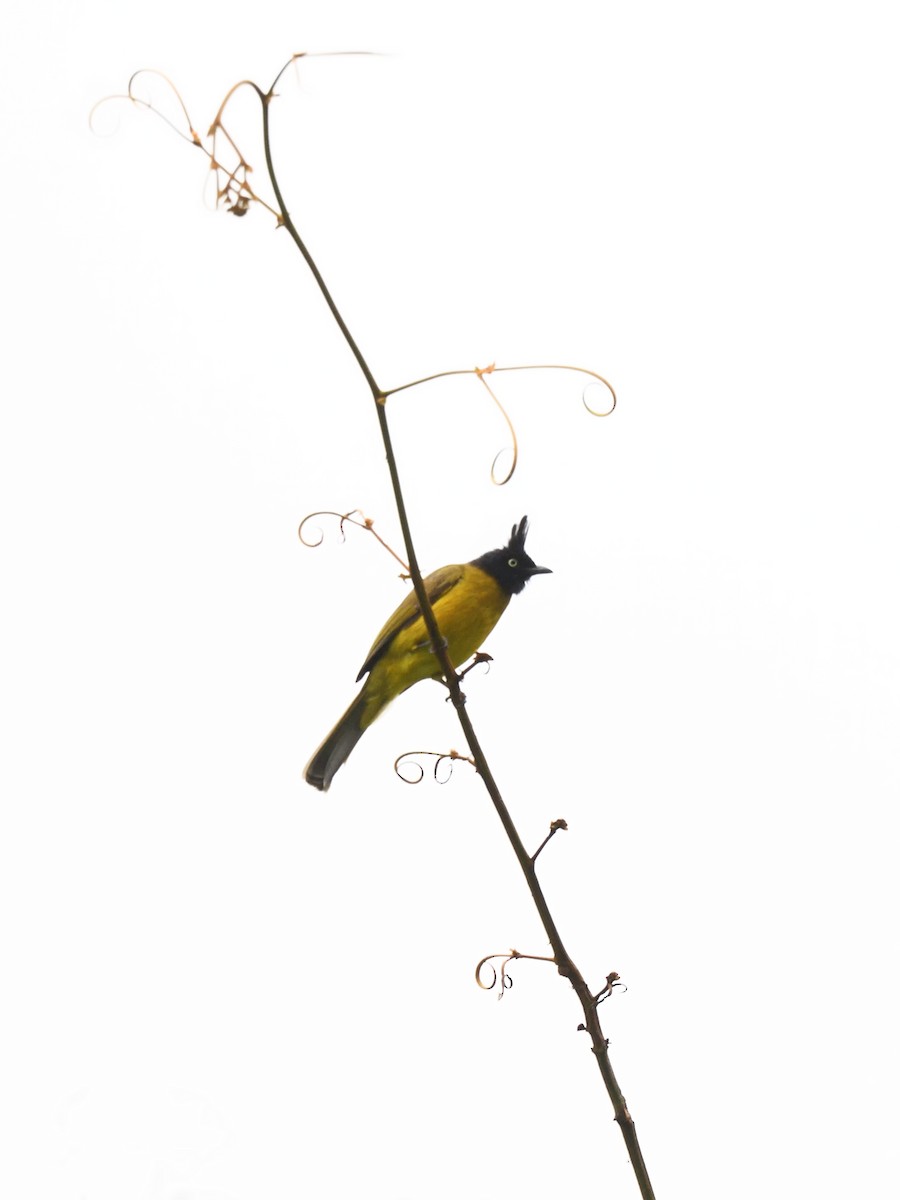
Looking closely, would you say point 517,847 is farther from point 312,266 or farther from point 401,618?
point 401,618

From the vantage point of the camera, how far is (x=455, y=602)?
594cm

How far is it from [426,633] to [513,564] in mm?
753

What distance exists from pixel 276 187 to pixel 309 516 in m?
0.89

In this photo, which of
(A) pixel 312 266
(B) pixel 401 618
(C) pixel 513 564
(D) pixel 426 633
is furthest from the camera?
(C) pixel 513 564

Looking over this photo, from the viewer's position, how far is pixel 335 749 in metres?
5.72

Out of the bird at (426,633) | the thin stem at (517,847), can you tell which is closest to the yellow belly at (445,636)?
the bird at (426,633)

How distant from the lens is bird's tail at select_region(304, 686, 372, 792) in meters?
5.66

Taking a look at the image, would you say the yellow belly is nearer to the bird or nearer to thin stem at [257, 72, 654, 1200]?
the bird

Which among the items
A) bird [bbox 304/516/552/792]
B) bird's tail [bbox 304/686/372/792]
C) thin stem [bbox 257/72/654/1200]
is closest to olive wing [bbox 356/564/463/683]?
bird [bbox 304/516/552/792]

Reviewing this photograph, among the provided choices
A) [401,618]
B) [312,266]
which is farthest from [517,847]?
[401,618]

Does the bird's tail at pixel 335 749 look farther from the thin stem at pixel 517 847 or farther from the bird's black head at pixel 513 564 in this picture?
the thin stem at pixel 517 847

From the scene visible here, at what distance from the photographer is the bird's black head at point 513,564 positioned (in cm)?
618

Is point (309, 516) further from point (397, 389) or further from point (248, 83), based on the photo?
point (248, 83)

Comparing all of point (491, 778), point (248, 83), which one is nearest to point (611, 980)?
point (491, 778)
